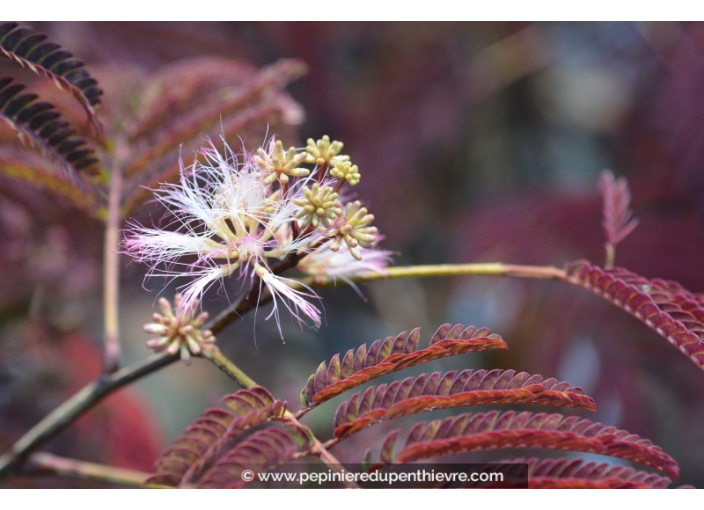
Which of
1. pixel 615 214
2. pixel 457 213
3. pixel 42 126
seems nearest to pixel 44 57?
pixel 42 126

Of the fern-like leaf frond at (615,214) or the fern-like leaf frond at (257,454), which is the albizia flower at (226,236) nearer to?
the fern-like leaf frond at (257,454)

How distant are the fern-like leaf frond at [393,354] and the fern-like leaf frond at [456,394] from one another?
0.10ft

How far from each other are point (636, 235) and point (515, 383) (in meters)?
1.21

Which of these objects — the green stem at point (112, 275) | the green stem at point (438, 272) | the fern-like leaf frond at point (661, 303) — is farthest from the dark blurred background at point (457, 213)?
the fern-like leaf frond at point (661, 303)

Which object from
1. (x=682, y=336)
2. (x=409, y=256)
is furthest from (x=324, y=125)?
(x=682, y=336)

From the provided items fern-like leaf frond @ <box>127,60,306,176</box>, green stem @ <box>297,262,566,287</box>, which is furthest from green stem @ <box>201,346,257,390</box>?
fern-like leaf frond @ <box>127,60,306,176</box>

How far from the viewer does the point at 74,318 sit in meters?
1.72

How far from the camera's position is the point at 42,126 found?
87 centimetres

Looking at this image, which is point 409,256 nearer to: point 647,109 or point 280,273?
point 647,109

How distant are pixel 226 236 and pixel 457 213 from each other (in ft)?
5.07

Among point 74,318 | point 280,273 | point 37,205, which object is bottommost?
point 280,273

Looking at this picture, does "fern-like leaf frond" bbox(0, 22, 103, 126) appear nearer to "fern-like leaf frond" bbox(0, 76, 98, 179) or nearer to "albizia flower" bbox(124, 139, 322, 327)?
"fern-like leaf frond" bbox(0, 76, 98, 179)

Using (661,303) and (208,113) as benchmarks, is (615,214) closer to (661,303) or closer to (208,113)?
(661,303)

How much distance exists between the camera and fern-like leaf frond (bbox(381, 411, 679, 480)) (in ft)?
2.44
